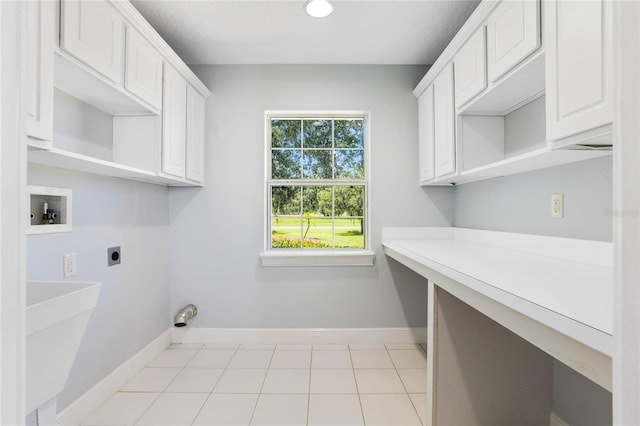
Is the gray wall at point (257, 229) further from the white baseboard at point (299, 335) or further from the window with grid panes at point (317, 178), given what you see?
the window with grid panes at point (317, 178)

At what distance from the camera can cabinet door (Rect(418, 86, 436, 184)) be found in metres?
2.41

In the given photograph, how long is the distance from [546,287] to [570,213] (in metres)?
0.76

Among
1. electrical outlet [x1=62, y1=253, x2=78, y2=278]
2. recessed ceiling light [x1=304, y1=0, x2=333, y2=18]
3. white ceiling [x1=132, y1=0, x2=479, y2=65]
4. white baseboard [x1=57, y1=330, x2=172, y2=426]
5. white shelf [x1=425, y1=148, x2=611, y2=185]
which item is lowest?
white baseboard [x1=57, y1=330, x2=172, y2=426]

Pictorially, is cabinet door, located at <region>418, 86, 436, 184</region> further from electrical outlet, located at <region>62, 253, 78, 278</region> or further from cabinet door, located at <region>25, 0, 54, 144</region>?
electrical outlet, located at <region>62, 253, 78, 278</region>

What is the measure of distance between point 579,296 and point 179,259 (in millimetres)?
2743

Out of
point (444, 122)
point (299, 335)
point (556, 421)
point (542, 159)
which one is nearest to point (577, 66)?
point (542, 159)

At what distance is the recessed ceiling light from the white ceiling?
6 centimetres

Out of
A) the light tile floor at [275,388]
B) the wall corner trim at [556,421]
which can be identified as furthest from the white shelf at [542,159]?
the light tile floor at [275,388]

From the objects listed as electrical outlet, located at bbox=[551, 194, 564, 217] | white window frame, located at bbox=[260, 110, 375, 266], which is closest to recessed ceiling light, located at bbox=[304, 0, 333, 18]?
white window frame, located at bbox=[260, 110, 375, 266]

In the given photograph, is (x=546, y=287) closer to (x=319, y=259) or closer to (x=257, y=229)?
(x=319, y=259)

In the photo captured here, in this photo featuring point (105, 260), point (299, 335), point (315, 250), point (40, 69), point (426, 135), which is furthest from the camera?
point (315, 250)

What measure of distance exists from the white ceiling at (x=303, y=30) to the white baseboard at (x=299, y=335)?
2.39 meters

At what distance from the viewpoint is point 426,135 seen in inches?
99.0

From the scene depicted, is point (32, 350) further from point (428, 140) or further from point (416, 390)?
point (428, 140)
